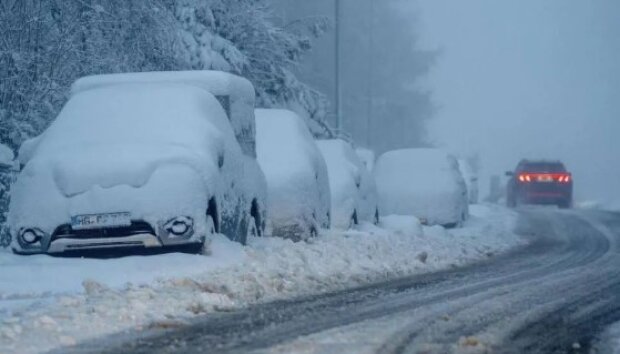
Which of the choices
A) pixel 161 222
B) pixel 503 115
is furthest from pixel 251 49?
pixel 503 115

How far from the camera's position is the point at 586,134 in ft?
381

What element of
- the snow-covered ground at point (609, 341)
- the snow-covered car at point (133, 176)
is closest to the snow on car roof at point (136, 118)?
the snow-covered car at point (133, 176)

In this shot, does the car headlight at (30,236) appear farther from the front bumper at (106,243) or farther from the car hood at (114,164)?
the car hood at (114,164)

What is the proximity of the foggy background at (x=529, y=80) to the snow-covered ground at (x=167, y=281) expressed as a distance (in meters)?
75.2

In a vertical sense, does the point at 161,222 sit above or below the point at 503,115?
above

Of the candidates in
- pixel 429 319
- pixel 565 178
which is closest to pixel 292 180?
pixel 429 319

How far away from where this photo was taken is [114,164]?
32.2ft

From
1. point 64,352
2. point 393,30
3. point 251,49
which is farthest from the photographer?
point 393,30

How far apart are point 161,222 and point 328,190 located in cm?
587

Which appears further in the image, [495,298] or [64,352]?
[495,298]

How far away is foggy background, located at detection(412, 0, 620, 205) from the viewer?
356ft

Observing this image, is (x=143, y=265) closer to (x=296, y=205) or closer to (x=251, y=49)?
(x=296, y=205)

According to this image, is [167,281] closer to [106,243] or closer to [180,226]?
[180,226]

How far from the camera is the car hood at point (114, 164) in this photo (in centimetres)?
968
